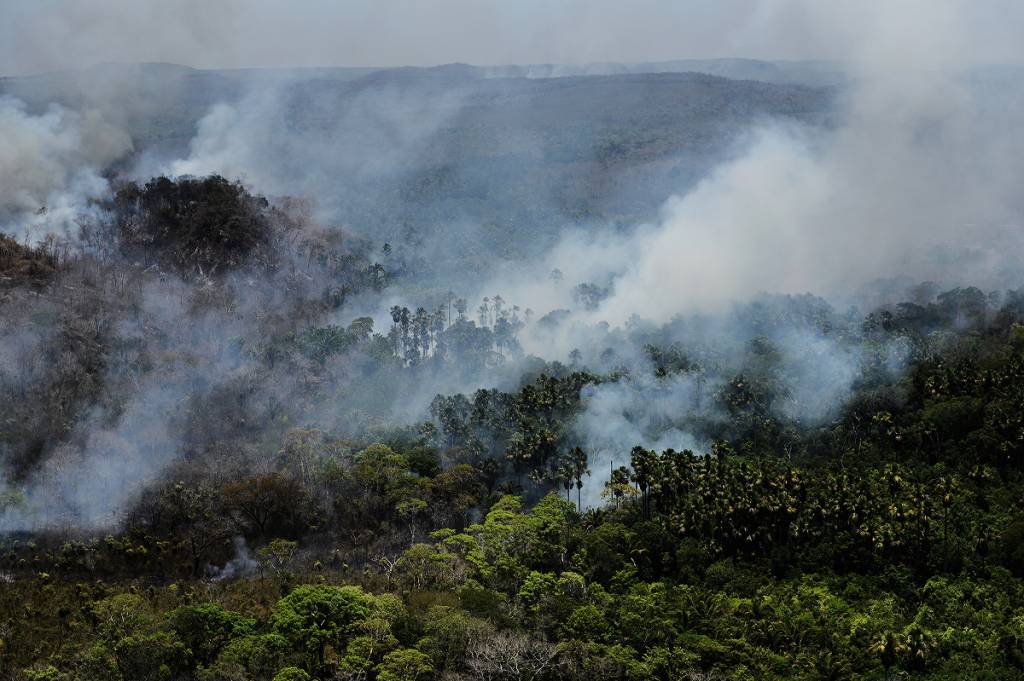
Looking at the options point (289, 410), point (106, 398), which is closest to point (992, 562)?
point (289, 410)

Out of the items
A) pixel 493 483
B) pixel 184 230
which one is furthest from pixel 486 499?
pixel 184 230

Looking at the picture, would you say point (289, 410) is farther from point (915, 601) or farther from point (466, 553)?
point (915, 601)

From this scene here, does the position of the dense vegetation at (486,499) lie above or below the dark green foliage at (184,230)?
below

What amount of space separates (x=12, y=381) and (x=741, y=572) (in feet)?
333

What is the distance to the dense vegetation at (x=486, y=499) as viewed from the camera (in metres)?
72.1

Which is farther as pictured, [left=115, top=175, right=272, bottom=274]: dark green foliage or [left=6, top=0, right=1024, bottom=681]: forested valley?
[left=115, top=175, right=272, bottom=274]: dark green foliage

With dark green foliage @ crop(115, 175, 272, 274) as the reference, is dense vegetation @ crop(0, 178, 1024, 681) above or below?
below

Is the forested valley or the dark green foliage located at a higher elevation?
the dark green foliage

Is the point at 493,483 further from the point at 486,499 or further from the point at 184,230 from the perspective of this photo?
the point at 184,230

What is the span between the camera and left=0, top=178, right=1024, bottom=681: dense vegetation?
7212 cm

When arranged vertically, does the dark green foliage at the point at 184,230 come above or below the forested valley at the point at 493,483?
above

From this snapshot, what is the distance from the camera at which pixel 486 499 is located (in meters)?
114

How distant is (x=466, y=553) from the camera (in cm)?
9212

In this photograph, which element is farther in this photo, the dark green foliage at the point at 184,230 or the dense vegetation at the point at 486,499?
the dark green foliage at the point at 184,230
